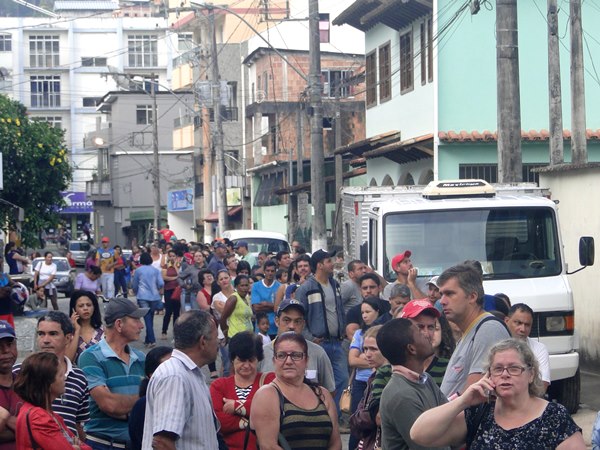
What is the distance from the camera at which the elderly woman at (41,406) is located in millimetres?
6234

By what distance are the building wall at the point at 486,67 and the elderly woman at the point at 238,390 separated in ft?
69.1

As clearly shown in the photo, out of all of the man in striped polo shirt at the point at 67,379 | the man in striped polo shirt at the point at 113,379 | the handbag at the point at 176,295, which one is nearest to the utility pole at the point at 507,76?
the handbag at the point at 176,295

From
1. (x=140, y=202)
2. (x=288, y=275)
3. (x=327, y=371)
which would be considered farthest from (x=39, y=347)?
(x=140, y=202)

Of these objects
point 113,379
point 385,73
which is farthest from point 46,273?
point 113,379

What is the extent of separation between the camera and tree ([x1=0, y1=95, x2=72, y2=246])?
3975 cm

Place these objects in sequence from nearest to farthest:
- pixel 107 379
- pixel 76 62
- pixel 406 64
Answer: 1. pixel 107 379
2. pixel 406 64
3. pixel 76 62

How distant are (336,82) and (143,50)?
53.7 meters

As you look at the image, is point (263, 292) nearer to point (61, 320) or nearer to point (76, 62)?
point (61, 320)

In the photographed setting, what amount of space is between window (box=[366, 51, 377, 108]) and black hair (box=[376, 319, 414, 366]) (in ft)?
94.9

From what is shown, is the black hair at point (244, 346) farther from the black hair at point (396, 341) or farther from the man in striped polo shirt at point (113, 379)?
the black hair at point (396, 341)

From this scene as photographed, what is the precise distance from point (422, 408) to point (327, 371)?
305cm

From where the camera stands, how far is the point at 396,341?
19.3ft

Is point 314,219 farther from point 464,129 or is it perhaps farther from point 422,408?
point 422,408

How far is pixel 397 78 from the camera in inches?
1262
